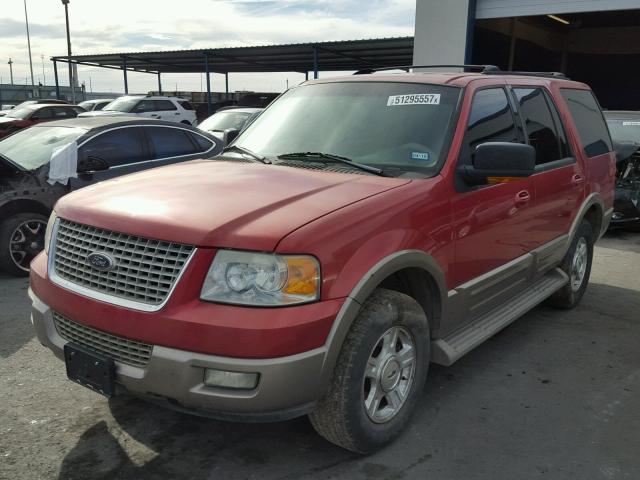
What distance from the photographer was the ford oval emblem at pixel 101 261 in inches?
100

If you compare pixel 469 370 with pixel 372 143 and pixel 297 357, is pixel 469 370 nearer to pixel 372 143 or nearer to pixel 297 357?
pixel 372 143

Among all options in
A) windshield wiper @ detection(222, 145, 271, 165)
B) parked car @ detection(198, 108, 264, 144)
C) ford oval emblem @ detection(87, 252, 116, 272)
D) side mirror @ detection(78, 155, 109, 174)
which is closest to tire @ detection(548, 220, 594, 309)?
windshield wiper @ detection(222, 145, 271, 165)

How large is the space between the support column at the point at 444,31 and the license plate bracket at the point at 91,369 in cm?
1298

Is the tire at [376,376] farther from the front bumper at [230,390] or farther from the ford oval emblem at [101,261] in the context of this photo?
the ford oval emblem at [101,261]

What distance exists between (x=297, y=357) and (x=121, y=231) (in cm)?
96

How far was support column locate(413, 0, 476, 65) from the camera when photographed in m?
13.7

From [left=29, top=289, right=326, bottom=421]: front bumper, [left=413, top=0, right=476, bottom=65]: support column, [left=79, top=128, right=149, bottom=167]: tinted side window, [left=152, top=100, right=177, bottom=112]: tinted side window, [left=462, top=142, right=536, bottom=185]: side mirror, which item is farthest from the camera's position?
[left=152, top=100, right=177, bottom=112]: tinted side window

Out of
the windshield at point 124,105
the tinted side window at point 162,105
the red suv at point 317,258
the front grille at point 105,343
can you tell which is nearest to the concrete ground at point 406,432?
the red suv at point 317,258

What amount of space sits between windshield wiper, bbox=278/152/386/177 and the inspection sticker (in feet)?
1.65

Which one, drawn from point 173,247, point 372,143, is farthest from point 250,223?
point 372,143

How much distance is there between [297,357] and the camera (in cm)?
236

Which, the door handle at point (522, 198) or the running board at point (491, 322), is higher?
the door handle at point (522, 198)

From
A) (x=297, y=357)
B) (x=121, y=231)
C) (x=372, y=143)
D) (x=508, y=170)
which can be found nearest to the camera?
(x=297, y=357)

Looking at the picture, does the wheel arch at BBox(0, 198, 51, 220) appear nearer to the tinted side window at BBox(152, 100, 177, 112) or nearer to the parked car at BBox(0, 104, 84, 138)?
the parked car at BBox(0, 104, 84, 138)
